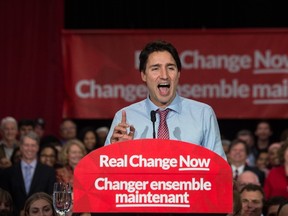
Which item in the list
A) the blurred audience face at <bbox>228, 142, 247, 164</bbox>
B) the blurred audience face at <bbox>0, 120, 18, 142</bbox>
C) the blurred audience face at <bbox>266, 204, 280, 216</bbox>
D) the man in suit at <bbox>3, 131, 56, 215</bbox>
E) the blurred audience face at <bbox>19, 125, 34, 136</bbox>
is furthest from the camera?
the blurred audience face at <bbox>19, 125, 34, 136</bbox>

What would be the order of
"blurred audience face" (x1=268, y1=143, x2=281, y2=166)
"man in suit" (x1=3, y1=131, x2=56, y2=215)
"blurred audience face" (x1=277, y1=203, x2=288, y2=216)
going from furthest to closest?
"blurred audience face" (x1=268, y1=143, x2=281, y2=166) < "man in suit" (x1=3, y1=131, x2=56, y2=215) < "blurred audience face" (x1=277, y1=203, x2=288, y2=216)

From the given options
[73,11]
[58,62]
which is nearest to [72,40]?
[58,62]

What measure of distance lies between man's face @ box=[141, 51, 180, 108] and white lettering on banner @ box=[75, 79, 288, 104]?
25.7ft

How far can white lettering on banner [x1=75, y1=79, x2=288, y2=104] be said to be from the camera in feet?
39.1

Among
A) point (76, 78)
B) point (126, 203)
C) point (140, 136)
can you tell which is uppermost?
point (76, 78)

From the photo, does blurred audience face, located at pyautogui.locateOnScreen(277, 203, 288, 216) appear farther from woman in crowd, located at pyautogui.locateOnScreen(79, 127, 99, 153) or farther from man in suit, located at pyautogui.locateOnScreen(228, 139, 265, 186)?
woman in crowd, located at pyautogui.locateOnScreen(79, 127, 99, 153)

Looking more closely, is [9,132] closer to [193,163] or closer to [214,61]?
[214,61]

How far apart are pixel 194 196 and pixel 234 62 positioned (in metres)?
8.86

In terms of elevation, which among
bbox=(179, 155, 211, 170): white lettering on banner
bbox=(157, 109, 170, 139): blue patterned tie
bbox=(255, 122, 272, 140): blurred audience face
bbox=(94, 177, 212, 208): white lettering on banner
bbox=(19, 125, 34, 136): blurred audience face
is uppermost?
bbox=(19, 125, 34, 136): blurred audience face

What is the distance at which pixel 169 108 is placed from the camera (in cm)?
416

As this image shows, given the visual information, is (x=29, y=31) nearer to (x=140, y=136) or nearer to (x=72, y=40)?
(x=72, y=40)

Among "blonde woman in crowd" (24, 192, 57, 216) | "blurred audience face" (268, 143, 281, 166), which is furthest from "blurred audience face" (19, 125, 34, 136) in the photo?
"blonde woman in crowd" (24, 192, 57, 216)

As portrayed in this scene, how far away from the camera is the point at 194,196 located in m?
3.18

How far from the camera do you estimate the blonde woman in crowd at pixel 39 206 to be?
6205mm
